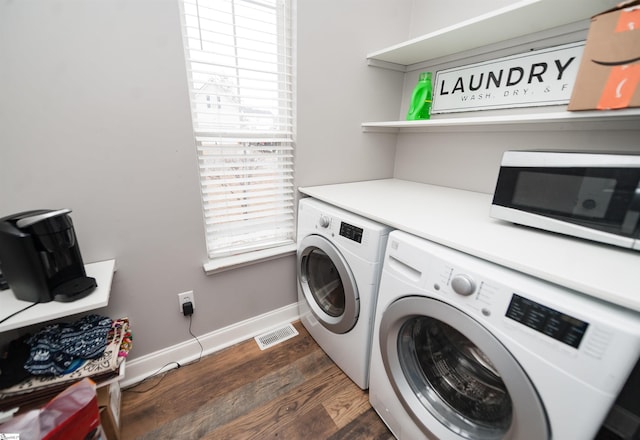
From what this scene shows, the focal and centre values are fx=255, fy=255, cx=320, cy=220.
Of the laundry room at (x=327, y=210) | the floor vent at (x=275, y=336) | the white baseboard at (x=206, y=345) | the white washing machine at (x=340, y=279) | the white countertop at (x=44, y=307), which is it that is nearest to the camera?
the laundry room at (x=327, y=210)

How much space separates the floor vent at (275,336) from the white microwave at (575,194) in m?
1.38

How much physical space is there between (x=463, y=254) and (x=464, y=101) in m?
1.14

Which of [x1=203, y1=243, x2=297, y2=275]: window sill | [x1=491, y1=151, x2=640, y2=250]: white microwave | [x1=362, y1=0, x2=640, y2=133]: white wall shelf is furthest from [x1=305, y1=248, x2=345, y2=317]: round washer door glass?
[x1=362, y1=0, x2=640, y2=133]: white wall shelf

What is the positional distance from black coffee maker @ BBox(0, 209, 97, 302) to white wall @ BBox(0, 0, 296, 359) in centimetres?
21

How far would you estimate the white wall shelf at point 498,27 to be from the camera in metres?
0.96

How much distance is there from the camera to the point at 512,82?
1.30 m

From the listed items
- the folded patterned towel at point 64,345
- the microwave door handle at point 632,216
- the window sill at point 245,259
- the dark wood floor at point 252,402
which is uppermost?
the microwave door handle at point 632,216

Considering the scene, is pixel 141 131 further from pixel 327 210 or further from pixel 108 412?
pixel 108 412

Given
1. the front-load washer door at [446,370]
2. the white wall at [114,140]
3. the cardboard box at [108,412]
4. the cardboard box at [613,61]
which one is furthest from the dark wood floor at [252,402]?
the cardboard box at [613,61]

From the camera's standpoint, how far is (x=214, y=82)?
1223 millimetres

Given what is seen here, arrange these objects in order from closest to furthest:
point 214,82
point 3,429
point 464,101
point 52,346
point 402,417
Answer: point 3,429 → point 52,346 → point 402,417 → point 214,82 → point 464,101

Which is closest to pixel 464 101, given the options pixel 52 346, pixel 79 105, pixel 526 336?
pixel 526 336

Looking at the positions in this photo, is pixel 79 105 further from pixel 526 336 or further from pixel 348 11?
pixel 526 336

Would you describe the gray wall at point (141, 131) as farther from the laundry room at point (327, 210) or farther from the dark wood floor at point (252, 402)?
the dark wood floor at point (252, 402)
